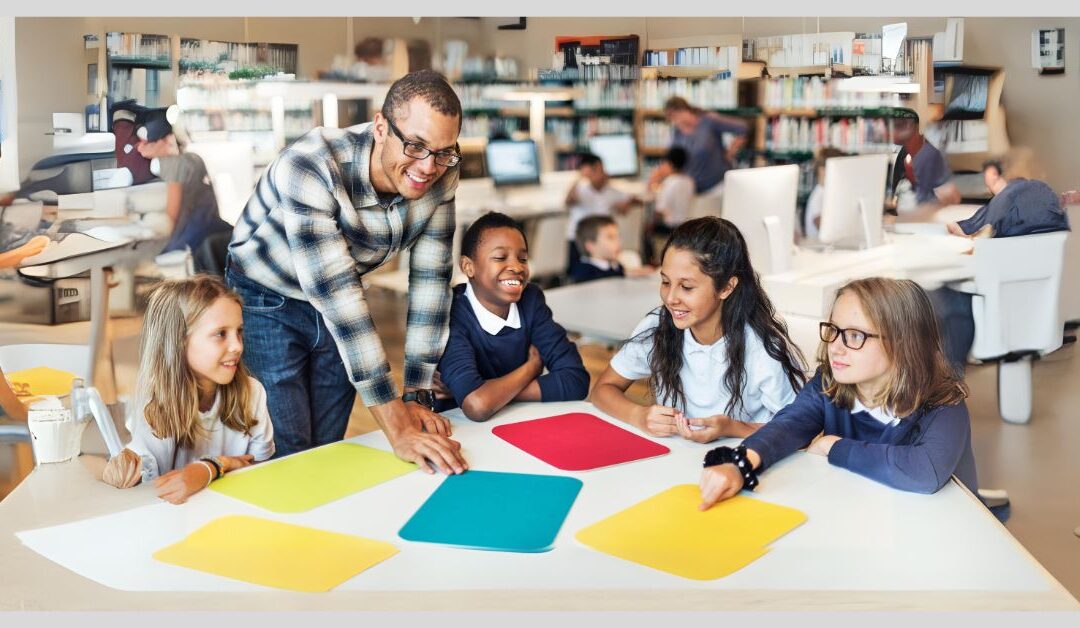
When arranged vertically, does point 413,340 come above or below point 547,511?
above

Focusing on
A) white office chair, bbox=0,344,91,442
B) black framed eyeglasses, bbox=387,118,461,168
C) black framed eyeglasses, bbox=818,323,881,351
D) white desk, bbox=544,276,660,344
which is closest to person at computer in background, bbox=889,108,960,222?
black framed eyeglasses, bbox=818,323,881,351

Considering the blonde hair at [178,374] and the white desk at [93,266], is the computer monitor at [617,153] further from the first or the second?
the blonde hair at [178,374]

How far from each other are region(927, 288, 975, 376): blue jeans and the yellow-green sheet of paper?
135 cm

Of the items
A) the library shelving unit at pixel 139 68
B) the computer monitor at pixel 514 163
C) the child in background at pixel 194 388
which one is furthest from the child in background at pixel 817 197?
the computer monitor at pixel 514 163

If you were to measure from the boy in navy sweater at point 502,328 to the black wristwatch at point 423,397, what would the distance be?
0.07 feet

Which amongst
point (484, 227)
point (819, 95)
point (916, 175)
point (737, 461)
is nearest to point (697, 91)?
point (819, 95)

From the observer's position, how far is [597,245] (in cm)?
547

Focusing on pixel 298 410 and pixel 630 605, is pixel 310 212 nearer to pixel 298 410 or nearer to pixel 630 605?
pixel 298 410

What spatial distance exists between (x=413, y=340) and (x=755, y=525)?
108 centimetres

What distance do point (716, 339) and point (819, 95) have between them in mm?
673

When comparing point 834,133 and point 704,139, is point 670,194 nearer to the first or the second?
point 704,139

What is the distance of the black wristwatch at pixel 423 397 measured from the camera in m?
2.59

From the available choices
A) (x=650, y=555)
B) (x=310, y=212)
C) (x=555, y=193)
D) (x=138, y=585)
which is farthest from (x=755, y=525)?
(x=555, y=193)

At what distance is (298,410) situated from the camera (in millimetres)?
2535
